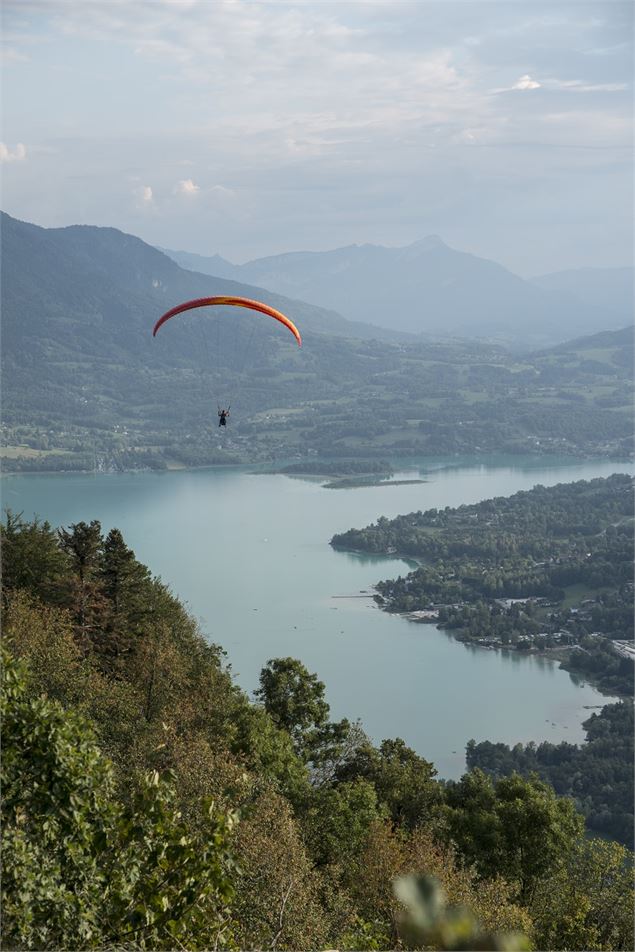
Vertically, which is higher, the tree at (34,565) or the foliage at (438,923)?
the foliage at (438,923)

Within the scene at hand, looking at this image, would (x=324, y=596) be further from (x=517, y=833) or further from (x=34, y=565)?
(x=517, y=833)

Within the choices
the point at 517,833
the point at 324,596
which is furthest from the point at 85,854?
the point at 324,596

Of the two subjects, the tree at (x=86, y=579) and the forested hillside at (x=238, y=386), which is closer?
the tree at (x=86, y=579)

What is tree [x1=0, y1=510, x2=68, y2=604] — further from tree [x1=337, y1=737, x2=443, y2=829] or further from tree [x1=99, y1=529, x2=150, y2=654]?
tree [x1=337, y1=737, x2=443, y2=829]

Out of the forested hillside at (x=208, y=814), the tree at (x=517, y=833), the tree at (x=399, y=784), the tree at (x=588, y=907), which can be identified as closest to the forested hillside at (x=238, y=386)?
the forested hillside at (x=208, y=814)

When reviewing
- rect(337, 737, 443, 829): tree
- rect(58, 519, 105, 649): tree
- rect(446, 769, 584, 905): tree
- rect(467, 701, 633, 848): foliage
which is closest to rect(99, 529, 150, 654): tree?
rect(58, 519, 105, 649): tree

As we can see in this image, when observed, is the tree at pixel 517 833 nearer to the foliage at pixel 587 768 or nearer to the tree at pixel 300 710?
the tree at pixel 300 710
